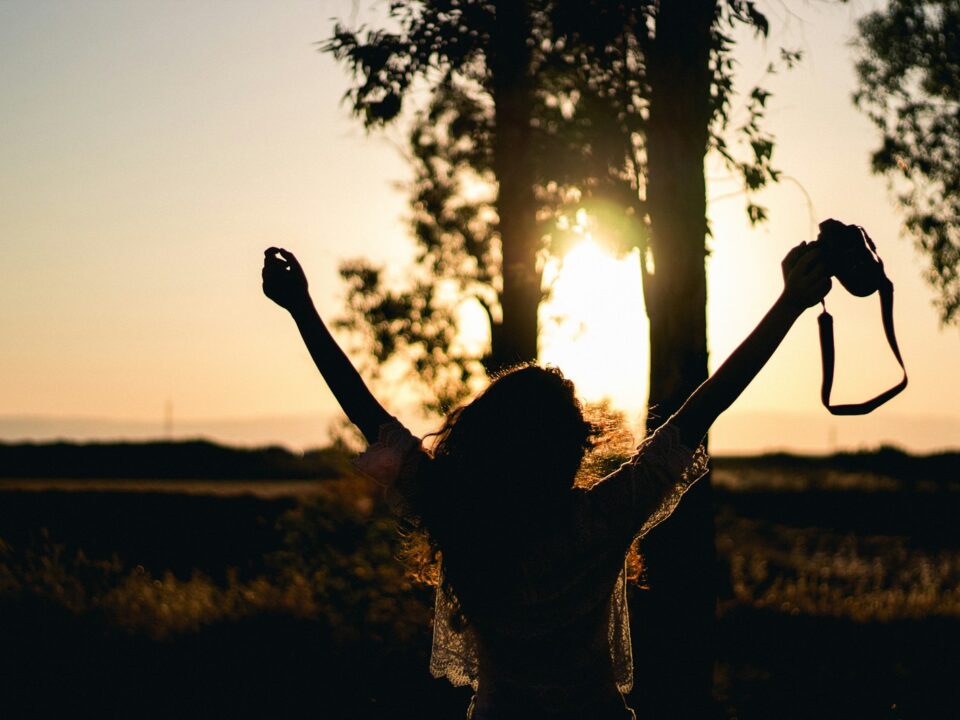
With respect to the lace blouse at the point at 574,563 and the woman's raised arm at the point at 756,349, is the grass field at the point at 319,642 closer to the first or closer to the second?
the lace blouse at the point at 574,563

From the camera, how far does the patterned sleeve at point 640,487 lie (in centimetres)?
260

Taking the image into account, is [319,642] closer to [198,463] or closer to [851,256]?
[851,256]

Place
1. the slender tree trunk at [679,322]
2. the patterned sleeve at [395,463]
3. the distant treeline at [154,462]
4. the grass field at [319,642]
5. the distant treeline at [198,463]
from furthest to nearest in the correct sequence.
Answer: the distant treeline at [198,463], the distant treeline at [154,462], the grass field at [319,642], the slender tree trunk at [679,322], the patterned sleeve at [395,463]

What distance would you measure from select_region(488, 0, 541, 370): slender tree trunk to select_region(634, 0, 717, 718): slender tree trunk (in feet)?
15.0

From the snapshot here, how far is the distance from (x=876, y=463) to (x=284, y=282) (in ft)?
129

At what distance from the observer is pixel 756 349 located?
2.61 metres

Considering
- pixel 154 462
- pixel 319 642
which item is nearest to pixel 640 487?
pixel 319 642

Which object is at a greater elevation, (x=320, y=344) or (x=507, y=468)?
(x=320, y=344)

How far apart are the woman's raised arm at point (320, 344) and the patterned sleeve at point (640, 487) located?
0.59 metres

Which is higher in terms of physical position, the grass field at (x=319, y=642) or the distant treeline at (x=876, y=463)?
the distant treeline at (x=876, y=463)

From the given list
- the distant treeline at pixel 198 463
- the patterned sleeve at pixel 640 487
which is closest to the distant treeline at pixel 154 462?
the distant treeline at pixel 198 463

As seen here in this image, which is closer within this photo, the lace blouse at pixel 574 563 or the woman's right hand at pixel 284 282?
the lace blouse at pixel 574 563

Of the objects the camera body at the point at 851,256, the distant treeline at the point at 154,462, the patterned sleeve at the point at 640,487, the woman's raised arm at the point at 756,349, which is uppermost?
the camera body at the point at 851,256

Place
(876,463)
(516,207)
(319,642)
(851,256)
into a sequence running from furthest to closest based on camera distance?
(876,463)
(516,207)
(319,642)
(851,256)
